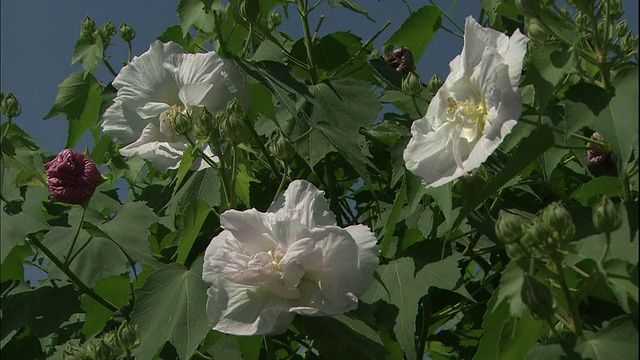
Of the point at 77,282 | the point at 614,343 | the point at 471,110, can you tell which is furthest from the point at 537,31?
the point at 77,282

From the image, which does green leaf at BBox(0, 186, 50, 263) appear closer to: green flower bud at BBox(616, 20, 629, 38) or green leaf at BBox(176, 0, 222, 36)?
green leaf at BBox(176, 0, 222, 36)

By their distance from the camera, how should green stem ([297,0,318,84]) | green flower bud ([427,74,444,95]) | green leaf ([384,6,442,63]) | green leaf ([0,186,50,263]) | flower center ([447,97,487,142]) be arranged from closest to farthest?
flower center ([447,97,487,142])
green leaf ([0,186,50,263])
green flower bud ([427,74,444,95])
green stem ([297,0,318,84])
green leaf ([384,6,442,63])

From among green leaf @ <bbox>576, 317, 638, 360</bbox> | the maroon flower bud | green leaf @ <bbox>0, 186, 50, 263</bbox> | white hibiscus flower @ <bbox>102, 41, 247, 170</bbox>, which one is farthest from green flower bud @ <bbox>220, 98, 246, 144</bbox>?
the maroon flower bud

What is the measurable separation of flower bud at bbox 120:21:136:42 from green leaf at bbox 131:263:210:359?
3.20ft

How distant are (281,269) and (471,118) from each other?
14.0 inches

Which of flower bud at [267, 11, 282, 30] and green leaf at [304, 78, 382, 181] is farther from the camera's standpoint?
flower bud at [267, 11, 282, 30]

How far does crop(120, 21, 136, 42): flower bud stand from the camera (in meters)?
2.45

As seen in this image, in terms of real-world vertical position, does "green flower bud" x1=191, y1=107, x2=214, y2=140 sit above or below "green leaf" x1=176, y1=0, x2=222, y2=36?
below

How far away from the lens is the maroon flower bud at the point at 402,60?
226 centimetres

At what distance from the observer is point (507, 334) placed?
50.8 inches

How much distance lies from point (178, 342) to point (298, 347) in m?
0.72

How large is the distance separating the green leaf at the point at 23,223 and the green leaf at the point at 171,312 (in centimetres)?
25

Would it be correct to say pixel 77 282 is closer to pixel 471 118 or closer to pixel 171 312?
pixel 171 312

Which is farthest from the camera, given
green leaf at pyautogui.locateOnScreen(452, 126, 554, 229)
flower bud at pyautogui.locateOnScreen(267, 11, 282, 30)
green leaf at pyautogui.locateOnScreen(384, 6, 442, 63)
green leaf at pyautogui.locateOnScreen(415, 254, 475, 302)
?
flower bud at pyautogui.locateOnScreen(267, 11, 282, 30)
